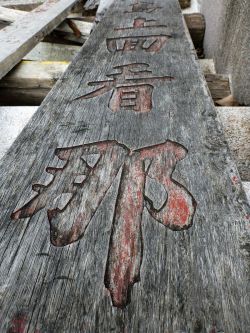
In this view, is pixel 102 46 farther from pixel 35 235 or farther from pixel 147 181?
pixel 35 235

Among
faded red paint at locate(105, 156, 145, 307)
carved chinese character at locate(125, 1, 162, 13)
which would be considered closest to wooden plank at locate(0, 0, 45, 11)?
carved chinese character at locate(125, 1, 162, 13)

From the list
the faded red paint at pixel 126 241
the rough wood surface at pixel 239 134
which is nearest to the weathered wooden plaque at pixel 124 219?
the faded red paint at pixel 126 241

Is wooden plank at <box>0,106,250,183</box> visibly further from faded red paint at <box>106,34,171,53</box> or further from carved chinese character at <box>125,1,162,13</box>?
carved chinese character at <box>125,1,162,13</box>

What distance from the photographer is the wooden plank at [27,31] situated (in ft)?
6.68

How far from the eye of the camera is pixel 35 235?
866 mm

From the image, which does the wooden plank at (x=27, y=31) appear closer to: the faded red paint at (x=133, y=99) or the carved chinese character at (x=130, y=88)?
the carved chinese character at (x=130, y=88)

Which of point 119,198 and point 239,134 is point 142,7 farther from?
point 119,198

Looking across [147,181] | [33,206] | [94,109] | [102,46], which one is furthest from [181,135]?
[102,46]

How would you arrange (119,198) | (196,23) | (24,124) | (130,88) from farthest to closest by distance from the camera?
(196,23) < (24,124) < (130,88) < (119,198)

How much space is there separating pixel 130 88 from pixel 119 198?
780mm

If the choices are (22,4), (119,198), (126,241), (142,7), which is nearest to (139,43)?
(142,7)

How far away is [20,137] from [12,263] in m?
0.59

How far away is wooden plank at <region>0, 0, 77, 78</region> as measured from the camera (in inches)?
80.1

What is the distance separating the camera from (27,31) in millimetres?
2490
